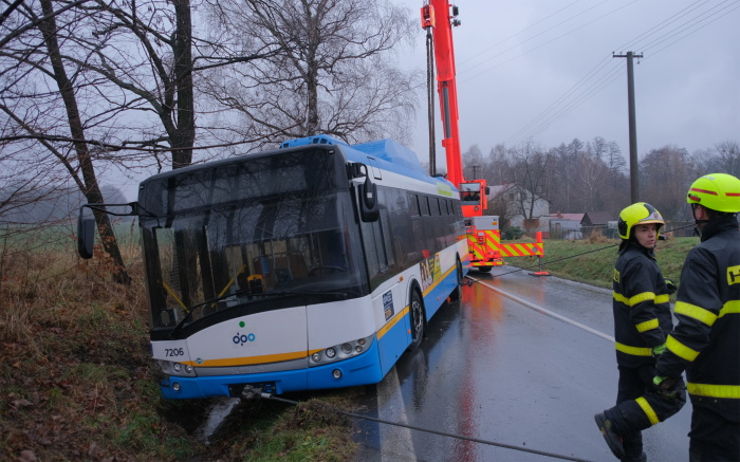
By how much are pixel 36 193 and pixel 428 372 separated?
5.18 metres

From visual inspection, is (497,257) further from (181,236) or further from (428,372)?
(181,236)

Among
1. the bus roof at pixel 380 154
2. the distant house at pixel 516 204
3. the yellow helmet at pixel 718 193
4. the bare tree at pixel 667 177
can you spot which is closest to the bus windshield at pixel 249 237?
the bus roof at pixel 380 154

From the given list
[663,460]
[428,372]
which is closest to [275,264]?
[428,372]

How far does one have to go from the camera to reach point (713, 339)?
2787 mm

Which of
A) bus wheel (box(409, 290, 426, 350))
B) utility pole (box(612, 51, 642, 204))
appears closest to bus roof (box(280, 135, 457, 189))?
bus wheel (box(409, 290, 426, 350))

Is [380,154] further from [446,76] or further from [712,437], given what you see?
[446,76]

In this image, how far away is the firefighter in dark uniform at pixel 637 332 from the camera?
3.25 m

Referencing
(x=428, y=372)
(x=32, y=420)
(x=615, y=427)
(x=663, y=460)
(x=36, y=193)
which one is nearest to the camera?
(x=615, y=427)

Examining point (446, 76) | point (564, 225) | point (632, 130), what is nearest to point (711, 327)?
point (446, 76)

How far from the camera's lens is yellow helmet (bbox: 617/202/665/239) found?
3.51 metres

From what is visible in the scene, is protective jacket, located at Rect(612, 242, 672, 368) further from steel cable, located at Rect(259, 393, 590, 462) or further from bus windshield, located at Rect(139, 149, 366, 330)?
bus windshield, located at Rect(139, 149, 366, 330)

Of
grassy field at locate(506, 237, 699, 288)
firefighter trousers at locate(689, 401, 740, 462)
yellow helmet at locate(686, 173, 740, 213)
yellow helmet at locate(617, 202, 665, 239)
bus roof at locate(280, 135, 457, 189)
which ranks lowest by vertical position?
grassy field at locate(506, 237, 699, 288)

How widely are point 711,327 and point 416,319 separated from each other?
4940mm

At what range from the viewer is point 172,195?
17.5 feet
